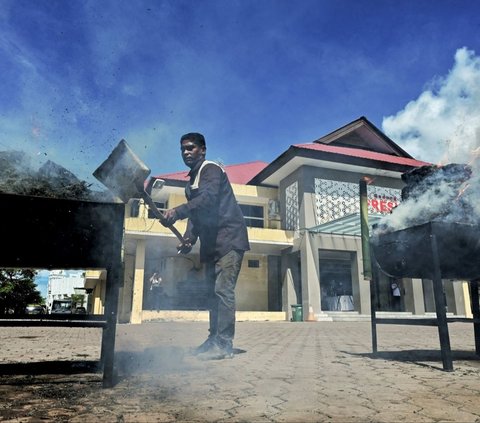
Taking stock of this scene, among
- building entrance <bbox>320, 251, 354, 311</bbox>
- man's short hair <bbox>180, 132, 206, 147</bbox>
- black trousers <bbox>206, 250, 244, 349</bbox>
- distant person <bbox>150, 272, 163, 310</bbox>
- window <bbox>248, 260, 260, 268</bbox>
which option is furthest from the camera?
building entrance <bbox>320, 251, 354, 311</bbox>

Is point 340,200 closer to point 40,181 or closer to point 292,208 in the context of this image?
point 292,208

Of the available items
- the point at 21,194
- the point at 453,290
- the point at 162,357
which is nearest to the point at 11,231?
the point at 21,194

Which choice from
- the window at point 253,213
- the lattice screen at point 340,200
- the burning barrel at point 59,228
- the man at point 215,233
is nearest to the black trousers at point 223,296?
the man at point 215,233

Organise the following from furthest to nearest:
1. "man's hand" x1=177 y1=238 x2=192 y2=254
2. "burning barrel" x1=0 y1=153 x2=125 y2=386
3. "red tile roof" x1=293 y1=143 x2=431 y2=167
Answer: "red tile roof" x1=293 y1=143 x2=431 y2=167 < "man's hand" x1=177 y1=238 x2=192 y2=254 < "burning barrel" x1=0 y1=153 x2=125 y2=386

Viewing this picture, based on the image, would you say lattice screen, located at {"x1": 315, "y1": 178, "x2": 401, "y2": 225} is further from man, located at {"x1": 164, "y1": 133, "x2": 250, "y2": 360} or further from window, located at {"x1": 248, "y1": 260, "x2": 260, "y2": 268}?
man, located at {"x1": 164, "y1": 133, "x2": 250, "y2": 360}

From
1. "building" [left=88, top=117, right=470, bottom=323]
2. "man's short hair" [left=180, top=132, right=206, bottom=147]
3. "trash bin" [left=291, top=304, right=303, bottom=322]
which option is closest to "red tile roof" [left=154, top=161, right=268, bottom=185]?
"building" [left=88, top=117, right=470, bottom=323]

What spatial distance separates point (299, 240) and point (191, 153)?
13.5 meters

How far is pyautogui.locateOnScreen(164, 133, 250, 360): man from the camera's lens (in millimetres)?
3504

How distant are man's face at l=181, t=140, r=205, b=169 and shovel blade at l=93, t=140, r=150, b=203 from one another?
1.13 m

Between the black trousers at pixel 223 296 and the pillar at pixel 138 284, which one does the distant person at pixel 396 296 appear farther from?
the black trousers at pixel 223 296

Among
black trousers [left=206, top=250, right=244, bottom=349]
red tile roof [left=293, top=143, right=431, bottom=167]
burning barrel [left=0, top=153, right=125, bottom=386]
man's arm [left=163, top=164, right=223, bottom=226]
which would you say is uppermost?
red tile roof [left=293, top=143, right=431, bottom=167]

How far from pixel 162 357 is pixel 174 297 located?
14.8m

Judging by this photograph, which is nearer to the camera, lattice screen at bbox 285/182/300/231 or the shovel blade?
the shovel blade

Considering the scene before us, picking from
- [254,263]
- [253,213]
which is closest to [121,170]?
[254,263]
